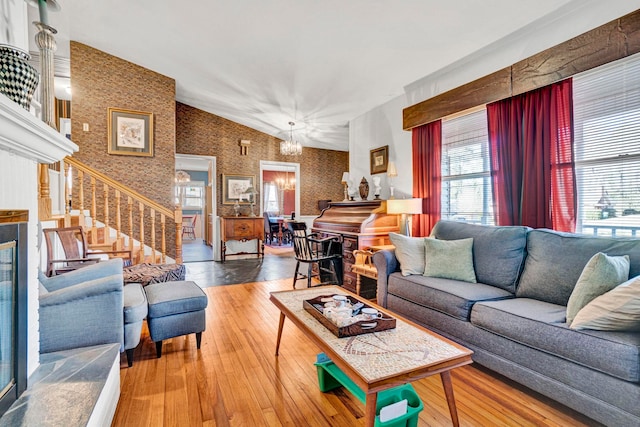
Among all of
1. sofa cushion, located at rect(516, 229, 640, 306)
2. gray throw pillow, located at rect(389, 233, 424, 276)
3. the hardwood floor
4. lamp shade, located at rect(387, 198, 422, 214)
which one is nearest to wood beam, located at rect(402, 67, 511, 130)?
lamp shade, located at rect(387, 198, 422, 214)

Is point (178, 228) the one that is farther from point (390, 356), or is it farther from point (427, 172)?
point (390, 356)

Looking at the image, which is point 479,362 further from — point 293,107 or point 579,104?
point 293,107

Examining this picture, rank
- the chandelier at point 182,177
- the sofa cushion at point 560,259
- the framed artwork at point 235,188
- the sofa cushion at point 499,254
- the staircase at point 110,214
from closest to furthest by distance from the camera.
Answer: the sofa cushion at point 560,259 < the sofa cushion at point 499,254 < the staircase at point 110,214 < the framed artwork at point 235,188 < the chandelier at point 182,177

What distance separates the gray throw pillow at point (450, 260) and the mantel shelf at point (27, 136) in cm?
285

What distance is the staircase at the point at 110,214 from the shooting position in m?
4.09

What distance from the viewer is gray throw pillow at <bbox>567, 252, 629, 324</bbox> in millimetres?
1820

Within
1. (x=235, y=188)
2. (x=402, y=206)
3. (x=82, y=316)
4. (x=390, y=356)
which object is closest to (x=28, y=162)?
(x=82, y=316)

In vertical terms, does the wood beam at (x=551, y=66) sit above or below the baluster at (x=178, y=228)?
above

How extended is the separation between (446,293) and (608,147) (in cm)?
173

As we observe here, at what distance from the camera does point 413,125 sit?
13.7 feet

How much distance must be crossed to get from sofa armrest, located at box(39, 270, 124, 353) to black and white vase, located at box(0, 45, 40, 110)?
1103 millimetres

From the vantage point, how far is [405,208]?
3938mm

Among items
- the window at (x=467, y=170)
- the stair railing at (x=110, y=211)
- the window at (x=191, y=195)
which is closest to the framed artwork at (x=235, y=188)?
the stair railing at (x=110, y=211)

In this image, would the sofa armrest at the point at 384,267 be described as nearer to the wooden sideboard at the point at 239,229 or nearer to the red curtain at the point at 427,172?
the red curtain at the point at 427,172
